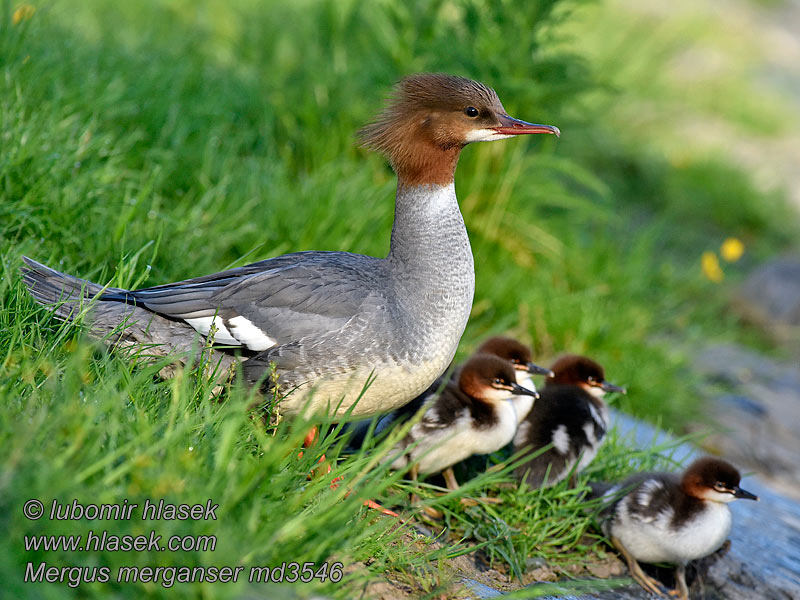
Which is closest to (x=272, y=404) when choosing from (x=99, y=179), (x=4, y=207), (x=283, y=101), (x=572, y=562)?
(x=572, y=562)

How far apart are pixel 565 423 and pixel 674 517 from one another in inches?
24.3

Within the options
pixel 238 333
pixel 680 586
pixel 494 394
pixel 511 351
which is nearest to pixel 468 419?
pixel 494 394

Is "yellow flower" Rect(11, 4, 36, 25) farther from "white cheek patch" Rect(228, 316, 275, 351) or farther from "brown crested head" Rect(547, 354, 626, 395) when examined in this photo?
"brown crested head" Rect(547, 354, 626, 395)

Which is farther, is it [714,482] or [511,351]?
[511,351]

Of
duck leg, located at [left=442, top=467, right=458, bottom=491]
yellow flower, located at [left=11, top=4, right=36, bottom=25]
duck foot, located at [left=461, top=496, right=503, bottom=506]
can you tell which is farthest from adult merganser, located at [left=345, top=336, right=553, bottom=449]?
yellow flower, located at [left=11, top=4, right=36, bottom=25]

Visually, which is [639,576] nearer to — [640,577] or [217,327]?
[640,577]

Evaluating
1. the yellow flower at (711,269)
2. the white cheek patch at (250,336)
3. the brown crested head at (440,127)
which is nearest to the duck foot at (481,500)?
the white cheek patch at (250,336)

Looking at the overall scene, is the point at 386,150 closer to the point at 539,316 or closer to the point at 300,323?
the point at 300,323

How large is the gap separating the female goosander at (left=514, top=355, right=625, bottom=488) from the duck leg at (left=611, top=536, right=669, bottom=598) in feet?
1.22

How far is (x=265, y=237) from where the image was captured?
184 inches

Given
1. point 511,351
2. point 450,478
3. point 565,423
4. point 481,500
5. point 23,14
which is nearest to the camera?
point 481,500

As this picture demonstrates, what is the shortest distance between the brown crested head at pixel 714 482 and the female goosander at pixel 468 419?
0.77 meters

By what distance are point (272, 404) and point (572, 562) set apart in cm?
143

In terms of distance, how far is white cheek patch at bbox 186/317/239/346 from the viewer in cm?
337
